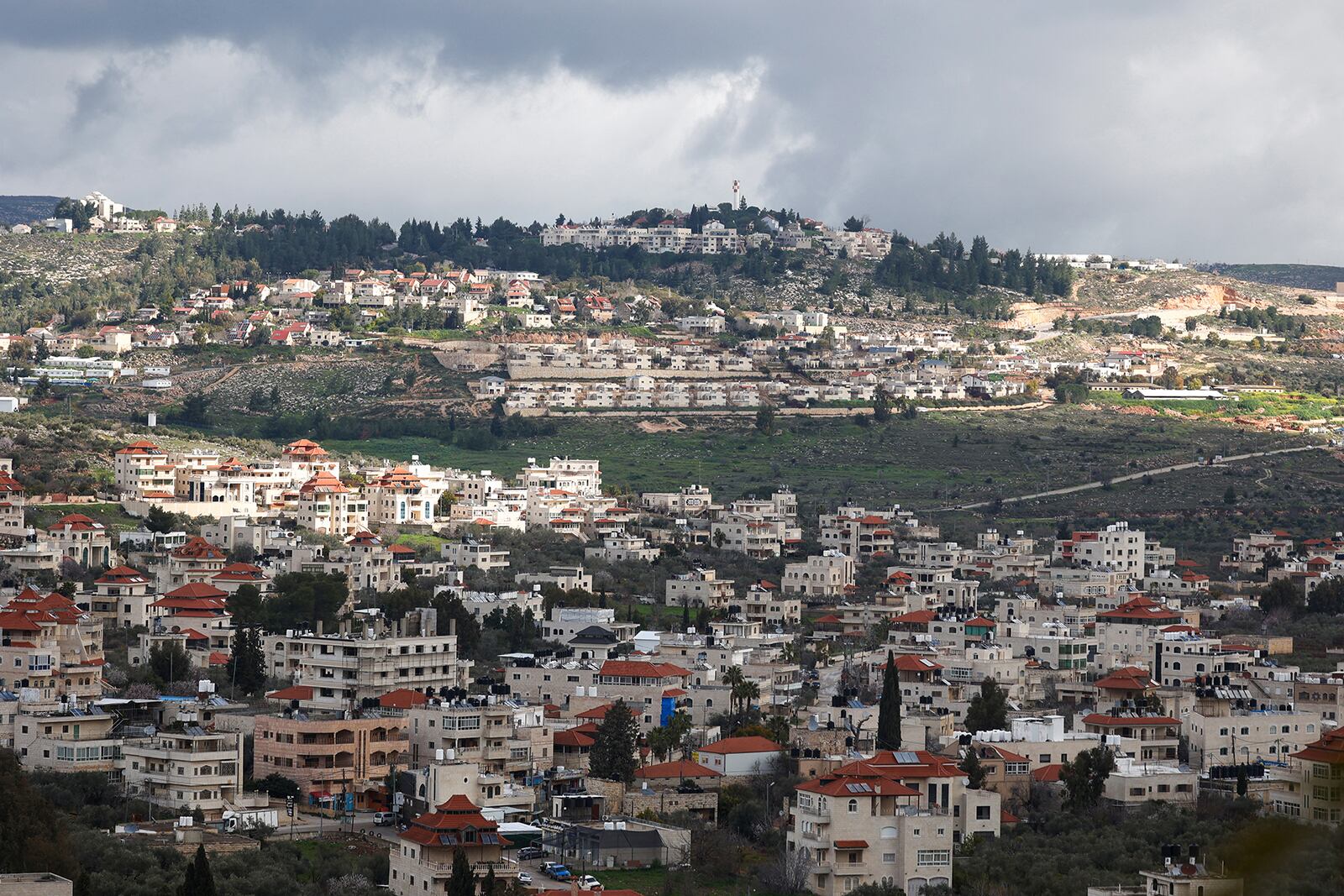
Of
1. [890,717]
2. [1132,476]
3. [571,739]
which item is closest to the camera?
[571,739]

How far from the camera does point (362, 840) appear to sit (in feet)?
127

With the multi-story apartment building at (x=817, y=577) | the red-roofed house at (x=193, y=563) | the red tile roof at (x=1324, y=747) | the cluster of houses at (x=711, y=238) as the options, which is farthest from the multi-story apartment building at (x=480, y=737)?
the cluster of houses at (x=711, y=238)

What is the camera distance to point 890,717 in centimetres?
4772

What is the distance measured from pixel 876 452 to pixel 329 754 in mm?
66856

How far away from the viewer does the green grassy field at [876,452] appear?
10006 centimetres

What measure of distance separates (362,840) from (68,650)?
588 inches

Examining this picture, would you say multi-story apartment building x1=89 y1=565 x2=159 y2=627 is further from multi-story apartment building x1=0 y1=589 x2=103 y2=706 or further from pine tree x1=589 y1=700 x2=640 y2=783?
pine tree x1=589 y1=700 x2=640 y2=783

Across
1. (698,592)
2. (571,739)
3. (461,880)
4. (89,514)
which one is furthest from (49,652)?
(698,592)

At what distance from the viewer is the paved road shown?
95.9 m

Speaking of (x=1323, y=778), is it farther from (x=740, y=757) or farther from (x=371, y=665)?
(x=371, y=665)

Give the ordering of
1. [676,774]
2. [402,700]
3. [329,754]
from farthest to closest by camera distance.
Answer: [402,700], [676,774], [329,754]

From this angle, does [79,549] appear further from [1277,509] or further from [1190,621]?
[1277,509]

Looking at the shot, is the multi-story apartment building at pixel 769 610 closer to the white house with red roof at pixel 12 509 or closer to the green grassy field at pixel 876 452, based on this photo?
the white house with red roof at pixel 12 509

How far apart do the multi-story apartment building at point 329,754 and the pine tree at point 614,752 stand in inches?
134
